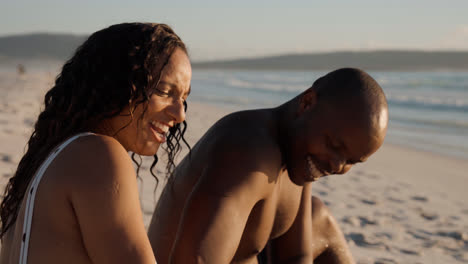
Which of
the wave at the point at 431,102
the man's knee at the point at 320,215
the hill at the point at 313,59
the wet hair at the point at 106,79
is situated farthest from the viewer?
the hill at the point at 313,59

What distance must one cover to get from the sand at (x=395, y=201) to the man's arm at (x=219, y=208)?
36.4 inches

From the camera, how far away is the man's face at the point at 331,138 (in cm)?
197

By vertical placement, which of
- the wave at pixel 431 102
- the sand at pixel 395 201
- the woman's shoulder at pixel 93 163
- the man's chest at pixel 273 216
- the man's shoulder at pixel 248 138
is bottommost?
→ the wave at pixel 431 102

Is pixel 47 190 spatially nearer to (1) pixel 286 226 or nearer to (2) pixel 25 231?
(2) pixel 25 231

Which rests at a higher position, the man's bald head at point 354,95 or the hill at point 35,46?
the man's bald head at point 354,95

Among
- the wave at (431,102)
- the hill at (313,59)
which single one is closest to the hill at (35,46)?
the hill at (313,59)

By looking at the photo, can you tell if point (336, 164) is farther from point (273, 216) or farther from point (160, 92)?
point (160, 92)

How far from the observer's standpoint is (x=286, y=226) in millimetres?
2264

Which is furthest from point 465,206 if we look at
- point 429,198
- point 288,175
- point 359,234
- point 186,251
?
point 186,251

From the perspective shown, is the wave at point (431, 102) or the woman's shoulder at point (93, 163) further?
the wave at point (431, 102)

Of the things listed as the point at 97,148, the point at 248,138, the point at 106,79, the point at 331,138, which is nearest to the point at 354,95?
the point at 331,138

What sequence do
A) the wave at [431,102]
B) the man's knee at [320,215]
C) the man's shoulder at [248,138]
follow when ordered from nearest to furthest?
the man's shoulder at [248,138]
the man's knee at [320,215]
the wave at [431,102]

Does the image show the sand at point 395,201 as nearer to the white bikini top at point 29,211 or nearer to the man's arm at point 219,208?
the man's arm at point 219,208

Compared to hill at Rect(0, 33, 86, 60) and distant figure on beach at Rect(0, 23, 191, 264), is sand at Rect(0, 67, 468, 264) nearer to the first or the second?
distant figure on beach at Rect(0, 23, 191, 264)
